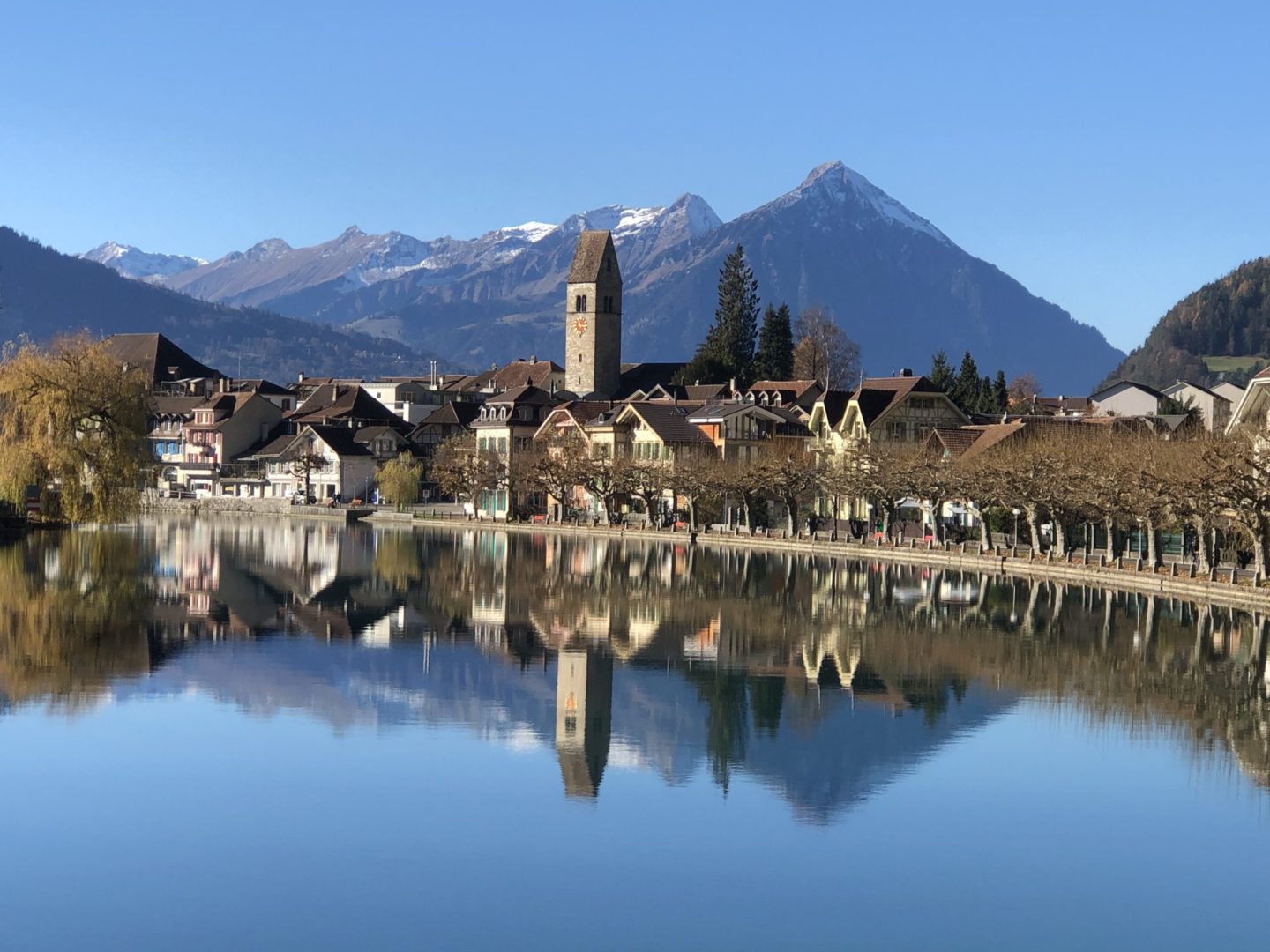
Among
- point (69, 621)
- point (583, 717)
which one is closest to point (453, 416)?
point (69, 621)

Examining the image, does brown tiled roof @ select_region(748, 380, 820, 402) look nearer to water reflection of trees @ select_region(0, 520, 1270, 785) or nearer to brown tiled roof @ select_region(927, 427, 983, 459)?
brown tiled roof @ select_region(927, 427, 983, 459)

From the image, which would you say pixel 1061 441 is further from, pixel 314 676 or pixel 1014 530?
pixel 314 676

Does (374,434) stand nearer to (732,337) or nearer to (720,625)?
(732,337)

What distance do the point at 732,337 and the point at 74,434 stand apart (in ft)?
262

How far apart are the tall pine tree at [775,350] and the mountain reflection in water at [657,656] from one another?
70.2m

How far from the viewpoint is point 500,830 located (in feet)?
81.3

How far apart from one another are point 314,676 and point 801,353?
118487 mm

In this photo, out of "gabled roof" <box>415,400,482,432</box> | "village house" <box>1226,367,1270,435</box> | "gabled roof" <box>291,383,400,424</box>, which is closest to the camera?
"village house" <box>1226,367,1270,435</box>

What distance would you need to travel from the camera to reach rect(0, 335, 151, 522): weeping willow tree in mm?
67312

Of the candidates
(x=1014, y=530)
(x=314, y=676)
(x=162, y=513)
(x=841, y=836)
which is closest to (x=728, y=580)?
(x=1014, y=530)

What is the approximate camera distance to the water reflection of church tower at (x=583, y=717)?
1138 inches

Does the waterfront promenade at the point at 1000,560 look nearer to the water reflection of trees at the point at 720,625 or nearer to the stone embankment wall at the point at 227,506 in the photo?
the water reflection of trees at the point at 720,625

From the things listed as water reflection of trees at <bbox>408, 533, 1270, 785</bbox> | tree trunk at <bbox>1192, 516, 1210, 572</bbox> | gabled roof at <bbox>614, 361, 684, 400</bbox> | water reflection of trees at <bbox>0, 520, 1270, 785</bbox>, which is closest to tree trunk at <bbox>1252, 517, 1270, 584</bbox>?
water reflection of trees at <bbox>408, 533, 1270, 785</bbox>

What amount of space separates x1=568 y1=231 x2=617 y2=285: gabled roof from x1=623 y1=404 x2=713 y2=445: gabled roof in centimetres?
3840
